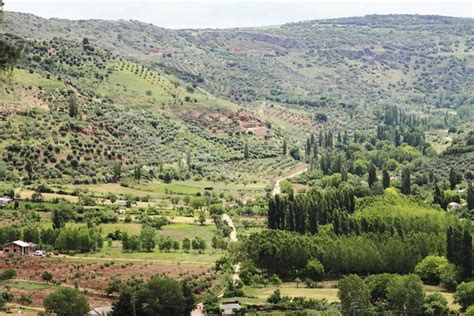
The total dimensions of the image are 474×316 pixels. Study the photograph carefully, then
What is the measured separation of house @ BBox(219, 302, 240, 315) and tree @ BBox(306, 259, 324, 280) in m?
20.9

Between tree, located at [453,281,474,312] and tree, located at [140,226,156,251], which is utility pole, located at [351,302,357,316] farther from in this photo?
tree, located at [140,226,156,251]

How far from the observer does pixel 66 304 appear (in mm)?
74625

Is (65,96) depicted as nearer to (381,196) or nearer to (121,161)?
(121,161)

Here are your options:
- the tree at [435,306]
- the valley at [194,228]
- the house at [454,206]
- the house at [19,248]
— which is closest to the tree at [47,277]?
the valley at [194,228]

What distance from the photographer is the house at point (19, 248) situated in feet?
352

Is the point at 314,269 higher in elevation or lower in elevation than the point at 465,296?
lower

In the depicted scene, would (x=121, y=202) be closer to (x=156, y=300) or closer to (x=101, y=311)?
(x=101, y=311)

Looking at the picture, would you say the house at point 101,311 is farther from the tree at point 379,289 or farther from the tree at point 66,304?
the tree at point 379,289

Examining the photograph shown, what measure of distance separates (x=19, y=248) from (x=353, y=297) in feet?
153

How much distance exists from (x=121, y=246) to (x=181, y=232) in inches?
459

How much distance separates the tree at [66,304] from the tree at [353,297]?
23.6 meters

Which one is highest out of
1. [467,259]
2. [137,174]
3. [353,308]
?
[137,174]

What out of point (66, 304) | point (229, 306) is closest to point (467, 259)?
point (229, 306)

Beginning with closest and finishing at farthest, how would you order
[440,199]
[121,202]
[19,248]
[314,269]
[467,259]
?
[467,259], [314,269], [19,248], [121,202], [440,199]
